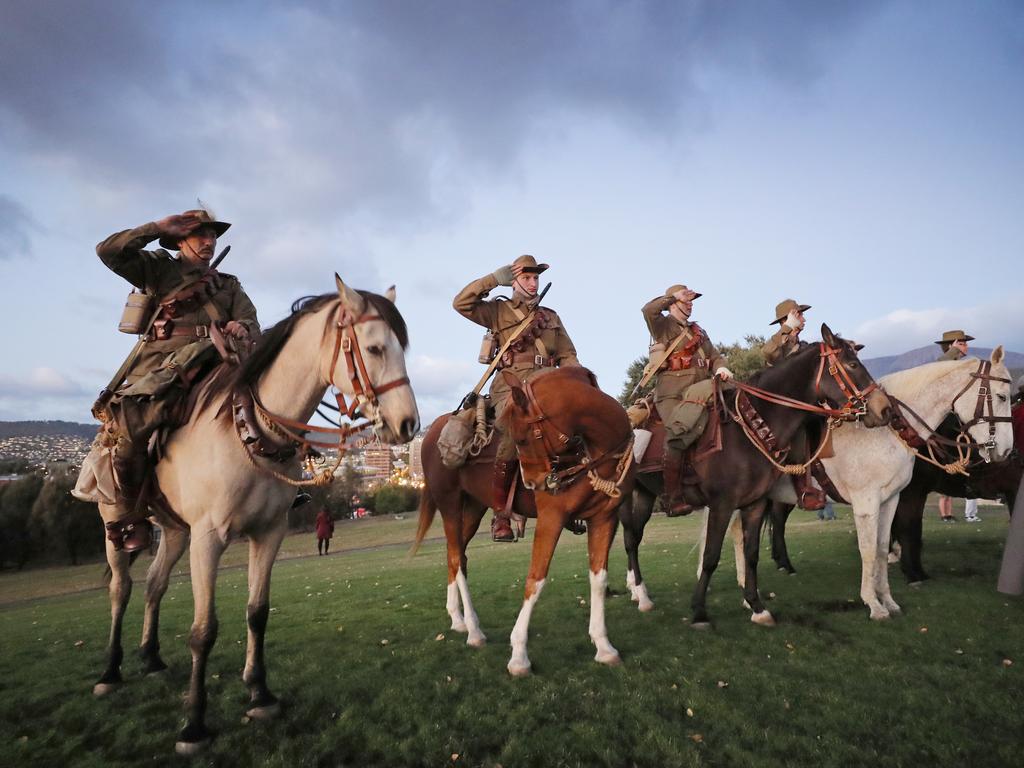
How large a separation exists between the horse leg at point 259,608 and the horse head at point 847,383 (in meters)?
6.95

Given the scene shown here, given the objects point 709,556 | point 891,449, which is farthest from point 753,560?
point 891,449

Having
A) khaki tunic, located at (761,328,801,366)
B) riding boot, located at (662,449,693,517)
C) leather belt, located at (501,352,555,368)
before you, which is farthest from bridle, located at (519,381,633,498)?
khaki tunic, located at (761,328,801,366)

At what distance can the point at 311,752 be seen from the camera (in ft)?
13.7

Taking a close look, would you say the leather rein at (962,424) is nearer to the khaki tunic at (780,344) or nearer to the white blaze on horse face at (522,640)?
the khaki tunic at (780,344)

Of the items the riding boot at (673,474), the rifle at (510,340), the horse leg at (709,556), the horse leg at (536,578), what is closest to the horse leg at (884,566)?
the horse leg at (709,556)

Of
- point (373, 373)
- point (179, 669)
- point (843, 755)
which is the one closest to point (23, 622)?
point (179, 669)

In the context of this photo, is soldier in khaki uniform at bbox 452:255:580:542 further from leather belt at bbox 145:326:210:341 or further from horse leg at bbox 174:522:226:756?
horse leg at bbox 174:522:226:756

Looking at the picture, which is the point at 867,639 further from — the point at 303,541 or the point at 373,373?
the point at 303,541

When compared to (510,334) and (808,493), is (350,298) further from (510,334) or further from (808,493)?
(808,493)

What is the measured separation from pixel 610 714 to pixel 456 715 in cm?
125

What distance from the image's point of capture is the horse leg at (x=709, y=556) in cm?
729

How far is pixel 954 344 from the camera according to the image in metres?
12.5

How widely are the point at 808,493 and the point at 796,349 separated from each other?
2.07m

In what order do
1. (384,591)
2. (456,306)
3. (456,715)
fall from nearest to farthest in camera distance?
(456,715)
(456,306)
(384,591)
